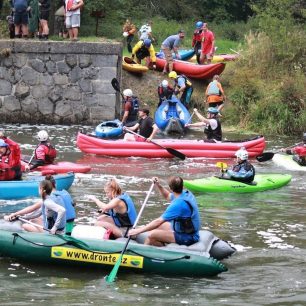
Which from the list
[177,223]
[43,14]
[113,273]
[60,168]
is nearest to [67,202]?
[113,273]

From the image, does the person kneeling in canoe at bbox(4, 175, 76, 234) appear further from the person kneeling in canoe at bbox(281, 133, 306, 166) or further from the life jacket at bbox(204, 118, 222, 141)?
the life jacket at bbox(204, 118, 222, 141)

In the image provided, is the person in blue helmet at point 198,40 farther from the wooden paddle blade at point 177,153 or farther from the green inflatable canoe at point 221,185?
the green inflatable canoe at point 221,185

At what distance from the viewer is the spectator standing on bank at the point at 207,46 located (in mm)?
26766

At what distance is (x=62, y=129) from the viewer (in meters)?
24.0

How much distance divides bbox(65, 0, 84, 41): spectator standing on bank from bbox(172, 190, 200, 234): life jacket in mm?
14206

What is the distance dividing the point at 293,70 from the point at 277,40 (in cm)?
93

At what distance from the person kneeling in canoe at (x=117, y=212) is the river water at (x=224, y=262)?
65 centimetres

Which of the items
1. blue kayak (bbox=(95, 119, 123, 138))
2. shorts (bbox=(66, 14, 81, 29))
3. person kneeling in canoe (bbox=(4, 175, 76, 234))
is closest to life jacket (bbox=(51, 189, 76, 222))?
person kneeling in canoe (bbox=(4, 175, 76, 234))

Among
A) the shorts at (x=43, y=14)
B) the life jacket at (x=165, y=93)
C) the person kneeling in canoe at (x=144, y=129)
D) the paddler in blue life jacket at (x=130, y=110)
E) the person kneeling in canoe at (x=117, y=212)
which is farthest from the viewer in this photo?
the shorts at (x=43, y=14)

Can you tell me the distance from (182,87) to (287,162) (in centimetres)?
615

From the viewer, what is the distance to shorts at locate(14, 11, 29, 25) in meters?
24.5

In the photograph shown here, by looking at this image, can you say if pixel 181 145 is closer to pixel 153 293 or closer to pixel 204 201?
pixel 204 201

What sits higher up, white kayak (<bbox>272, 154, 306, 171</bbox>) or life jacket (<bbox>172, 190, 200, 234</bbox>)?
life jacket (<bbox>172, 190, 200, 234</bbox>)

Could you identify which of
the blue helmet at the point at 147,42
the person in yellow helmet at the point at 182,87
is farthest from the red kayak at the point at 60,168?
the blue helmet at the point at 147,42
